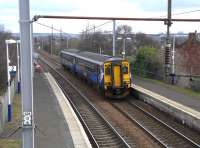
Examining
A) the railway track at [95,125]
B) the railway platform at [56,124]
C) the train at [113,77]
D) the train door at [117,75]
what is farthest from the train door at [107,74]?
the railway platform at [56,124]

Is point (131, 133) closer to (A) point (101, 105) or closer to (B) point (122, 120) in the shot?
(B) point (122, 120)

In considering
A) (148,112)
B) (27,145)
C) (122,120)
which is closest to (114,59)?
(148,112)

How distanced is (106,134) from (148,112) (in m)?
6.27

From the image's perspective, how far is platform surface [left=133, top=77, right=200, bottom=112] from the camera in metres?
26.7

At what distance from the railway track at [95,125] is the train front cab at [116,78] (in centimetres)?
173

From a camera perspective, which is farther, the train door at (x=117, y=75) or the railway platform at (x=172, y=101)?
the train door at (x=117, y=75)

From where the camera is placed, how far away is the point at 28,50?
8.91 metres

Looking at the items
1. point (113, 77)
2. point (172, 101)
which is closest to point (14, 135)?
point (172, 101)

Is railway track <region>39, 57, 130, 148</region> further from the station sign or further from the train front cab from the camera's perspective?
the station sign

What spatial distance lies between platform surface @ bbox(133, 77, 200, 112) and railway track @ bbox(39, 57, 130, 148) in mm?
4677

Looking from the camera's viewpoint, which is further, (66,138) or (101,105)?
(101,105)

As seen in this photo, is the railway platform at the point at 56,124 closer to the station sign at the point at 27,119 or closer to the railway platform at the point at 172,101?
the railway platform at the point at 172,101

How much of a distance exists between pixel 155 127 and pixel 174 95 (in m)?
8.63

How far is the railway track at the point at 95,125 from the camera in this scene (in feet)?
62.4
